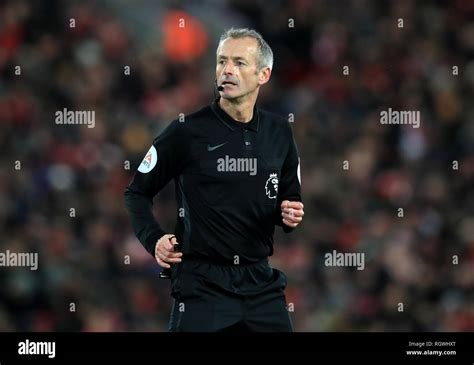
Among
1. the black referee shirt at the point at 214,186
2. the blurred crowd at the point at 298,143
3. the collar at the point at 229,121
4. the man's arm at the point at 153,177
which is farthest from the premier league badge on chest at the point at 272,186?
the blurred crowd at the point at 298,143

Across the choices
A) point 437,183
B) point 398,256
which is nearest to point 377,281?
point 398,256

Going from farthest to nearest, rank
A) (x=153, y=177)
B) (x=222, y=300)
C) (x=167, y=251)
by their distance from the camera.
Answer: (x=153, y=177), (x=222, y=300), (x=167, y=251)

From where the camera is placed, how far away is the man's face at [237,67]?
5070mm

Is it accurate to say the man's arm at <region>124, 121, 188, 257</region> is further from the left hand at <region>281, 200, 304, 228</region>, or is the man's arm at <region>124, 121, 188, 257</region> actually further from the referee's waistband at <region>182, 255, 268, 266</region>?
the left hand at <region>281, 200, 304, 228</region>

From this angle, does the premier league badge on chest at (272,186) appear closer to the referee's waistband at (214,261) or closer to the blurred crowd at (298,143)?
the referee's waistband at (214,261)

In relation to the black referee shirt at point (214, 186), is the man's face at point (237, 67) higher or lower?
higher

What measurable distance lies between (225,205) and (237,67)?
0.58 meters

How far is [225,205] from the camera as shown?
4.99m

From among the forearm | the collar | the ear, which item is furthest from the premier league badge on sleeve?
the ear

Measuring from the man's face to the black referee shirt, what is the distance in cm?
13

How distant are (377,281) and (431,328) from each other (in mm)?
526

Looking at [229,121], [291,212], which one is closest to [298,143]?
[229,121]

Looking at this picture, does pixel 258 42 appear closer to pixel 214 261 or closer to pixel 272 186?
pixel 272 186

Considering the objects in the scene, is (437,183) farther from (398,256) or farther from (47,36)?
(47,36)
